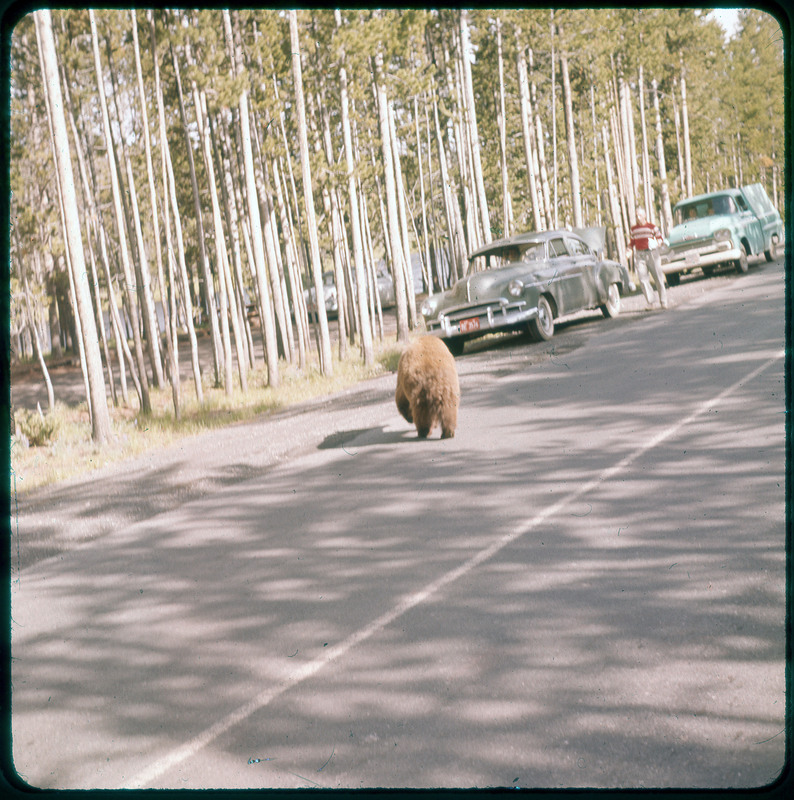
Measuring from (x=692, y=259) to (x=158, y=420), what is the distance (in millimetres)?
15597

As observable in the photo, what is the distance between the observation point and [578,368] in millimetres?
13070

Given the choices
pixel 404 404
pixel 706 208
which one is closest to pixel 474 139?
pixel 706 208

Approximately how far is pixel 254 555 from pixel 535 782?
11.6ft

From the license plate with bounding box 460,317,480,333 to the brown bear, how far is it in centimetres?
740

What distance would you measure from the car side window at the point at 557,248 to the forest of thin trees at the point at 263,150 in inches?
150

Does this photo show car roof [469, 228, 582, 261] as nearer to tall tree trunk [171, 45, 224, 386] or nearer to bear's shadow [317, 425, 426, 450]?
tall tree trunk [171, 45, 224, 386]

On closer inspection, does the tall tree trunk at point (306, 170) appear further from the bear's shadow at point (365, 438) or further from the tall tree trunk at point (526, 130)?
the tall tree trunk at point (526, 130)

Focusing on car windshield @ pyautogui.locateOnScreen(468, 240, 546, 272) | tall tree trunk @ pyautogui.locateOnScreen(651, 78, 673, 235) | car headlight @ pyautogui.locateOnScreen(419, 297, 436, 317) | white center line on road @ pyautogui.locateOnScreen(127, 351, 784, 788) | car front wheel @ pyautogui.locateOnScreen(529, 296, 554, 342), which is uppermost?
tall tree trunk @ pyautogui.locateOnScreen(651, 78, 673, 235)

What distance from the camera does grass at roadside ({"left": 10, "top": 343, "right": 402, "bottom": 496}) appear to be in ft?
39.0

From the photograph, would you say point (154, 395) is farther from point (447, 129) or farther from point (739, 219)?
point (447, 129)

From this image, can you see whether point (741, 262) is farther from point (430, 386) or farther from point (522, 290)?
point (430, 386)

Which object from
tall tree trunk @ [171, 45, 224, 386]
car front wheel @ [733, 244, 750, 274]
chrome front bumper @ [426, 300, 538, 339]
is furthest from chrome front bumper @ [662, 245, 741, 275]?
tall tree trunk @ [171, 45, 224, 386]

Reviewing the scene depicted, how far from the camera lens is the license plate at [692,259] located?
24438 millimetres

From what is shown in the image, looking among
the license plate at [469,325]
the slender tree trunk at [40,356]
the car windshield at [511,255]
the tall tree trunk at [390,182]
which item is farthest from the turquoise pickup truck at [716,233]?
the slender tree trunk at [40,356]
